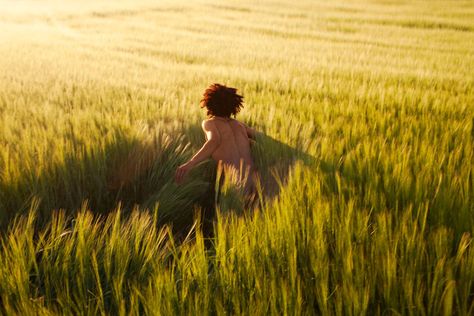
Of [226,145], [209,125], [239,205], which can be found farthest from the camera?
[209,125]

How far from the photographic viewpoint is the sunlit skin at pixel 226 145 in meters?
1.79

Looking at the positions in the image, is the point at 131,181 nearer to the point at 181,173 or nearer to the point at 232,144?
the point at 181,173

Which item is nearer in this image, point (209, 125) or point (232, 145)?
point (232, 145)

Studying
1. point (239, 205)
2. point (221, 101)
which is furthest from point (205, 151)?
point (239, 205)

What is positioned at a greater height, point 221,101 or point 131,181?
point 221,101

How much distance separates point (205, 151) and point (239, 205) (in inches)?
19.3

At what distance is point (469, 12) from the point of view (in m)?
14.7

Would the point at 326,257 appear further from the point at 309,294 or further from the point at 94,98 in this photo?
the point at 94,98

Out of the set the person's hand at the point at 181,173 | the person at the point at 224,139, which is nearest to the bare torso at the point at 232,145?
the person at the point at 224,139

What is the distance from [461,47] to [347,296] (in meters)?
9.00

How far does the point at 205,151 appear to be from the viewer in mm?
1802

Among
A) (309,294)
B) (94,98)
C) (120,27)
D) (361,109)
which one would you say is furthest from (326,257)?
(120,27)

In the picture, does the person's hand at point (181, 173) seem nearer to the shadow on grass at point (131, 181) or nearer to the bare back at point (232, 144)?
the shadow on grass at point (131, 181)

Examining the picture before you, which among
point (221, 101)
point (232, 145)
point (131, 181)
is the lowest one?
point (131, 181)
